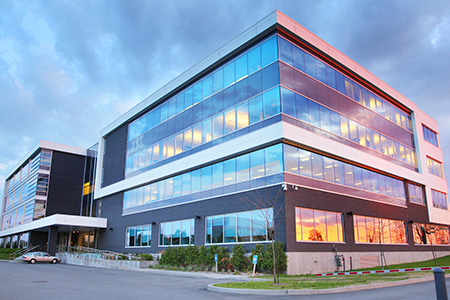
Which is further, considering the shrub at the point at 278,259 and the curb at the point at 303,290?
the shrub at the point at 278,259

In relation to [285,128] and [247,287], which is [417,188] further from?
[247,287]

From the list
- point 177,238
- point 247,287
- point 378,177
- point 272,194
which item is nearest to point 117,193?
point 177,238

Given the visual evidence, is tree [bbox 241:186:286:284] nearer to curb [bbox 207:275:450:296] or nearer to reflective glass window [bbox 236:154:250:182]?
reflective glass window [bbox 236:154:250:182]

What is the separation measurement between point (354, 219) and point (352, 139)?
6476 millimetres

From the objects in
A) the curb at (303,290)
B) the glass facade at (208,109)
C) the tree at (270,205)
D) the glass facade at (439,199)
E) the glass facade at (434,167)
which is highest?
the glass facade at (208,109)

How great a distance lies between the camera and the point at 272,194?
2403cm

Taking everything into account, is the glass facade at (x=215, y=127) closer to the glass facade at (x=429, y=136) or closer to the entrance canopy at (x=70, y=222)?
the entrance canopy at (x=70, y=222)

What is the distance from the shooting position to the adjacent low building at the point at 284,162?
24875mm

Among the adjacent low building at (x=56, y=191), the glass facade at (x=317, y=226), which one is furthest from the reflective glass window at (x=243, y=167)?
the adjacent low building at (x=56, y=191)

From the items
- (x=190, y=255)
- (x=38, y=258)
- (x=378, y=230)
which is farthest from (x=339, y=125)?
(x=38, y=258)

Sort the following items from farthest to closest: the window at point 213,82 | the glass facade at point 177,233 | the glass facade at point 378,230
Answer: the glass facade at point 177,233, the glass facade at point 378,230, the window at point 213,82

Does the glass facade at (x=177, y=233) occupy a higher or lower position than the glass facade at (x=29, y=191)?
lower

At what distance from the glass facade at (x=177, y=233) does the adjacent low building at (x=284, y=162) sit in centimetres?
14

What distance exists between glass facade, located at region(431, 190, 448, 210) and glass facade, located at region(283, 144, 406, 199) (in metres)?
7.59
